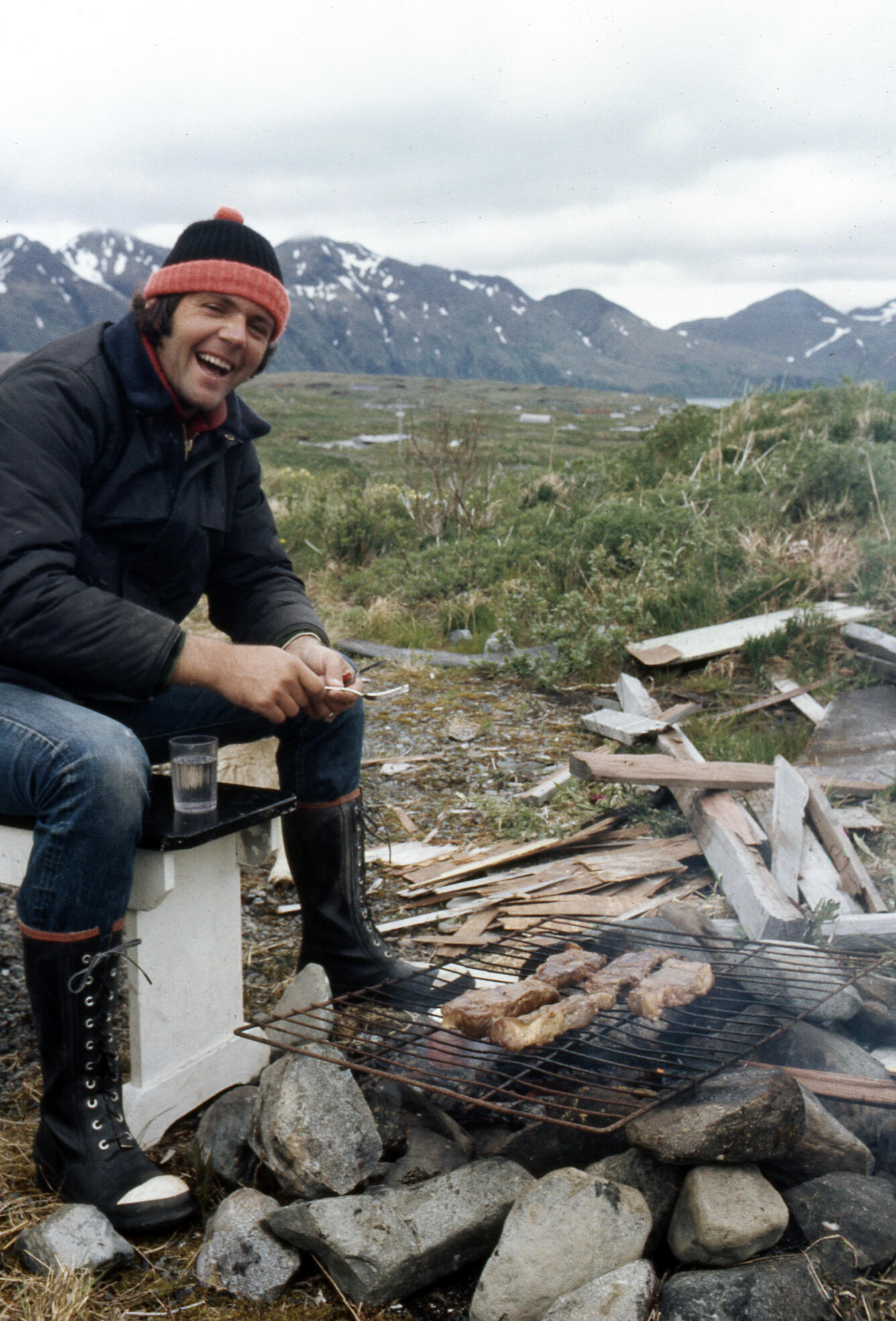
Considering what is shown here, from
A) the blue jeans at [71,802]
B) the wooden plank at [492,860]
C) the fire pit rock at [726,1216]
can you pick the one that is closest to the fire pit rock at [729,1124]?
the fire pit rock at [726,1216]

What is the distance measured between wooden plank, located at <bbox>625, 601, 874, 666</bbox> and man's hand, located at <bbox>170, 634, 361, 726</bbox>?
13.5 ft

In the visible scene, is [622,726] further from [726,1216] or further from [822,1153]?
[726,1216]

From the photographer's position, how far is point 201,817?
8.10ft

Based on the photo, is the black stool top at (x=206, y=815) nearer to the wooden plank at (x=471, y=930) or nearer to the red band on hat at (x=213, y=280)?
the wooden plank at (x=471, y=930)

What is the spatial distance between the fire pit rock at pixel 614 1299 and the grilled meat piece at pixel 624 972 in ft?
2.28

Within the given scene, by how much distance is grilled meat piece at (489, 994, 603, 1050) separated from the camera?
233 cm

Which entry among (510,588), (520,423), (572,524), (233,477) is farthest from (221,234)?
(520,423)

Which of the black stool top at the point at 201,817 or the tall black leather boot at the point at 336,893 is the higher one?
the black stool top at the point at 201,817

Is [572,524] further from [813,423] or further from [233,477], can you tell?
[233,477]

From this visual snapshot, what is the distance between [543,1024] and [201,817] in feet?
3.17

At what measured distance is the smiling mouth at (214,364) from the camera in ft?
9.06

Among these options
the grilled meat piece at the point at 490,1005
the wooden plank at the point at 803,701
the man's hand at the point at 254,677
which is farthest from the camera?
the wooden plank at the point at 803,701

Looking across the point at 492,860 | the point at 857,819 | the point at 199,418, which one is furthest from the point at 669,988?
the point at 857,819

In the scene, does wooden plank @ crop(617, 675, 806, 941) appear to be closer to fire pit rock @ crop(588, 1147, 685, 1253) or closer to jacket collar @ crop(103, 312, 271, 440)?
fire pit rock @ crop(588, 1147, 685, 1253)
